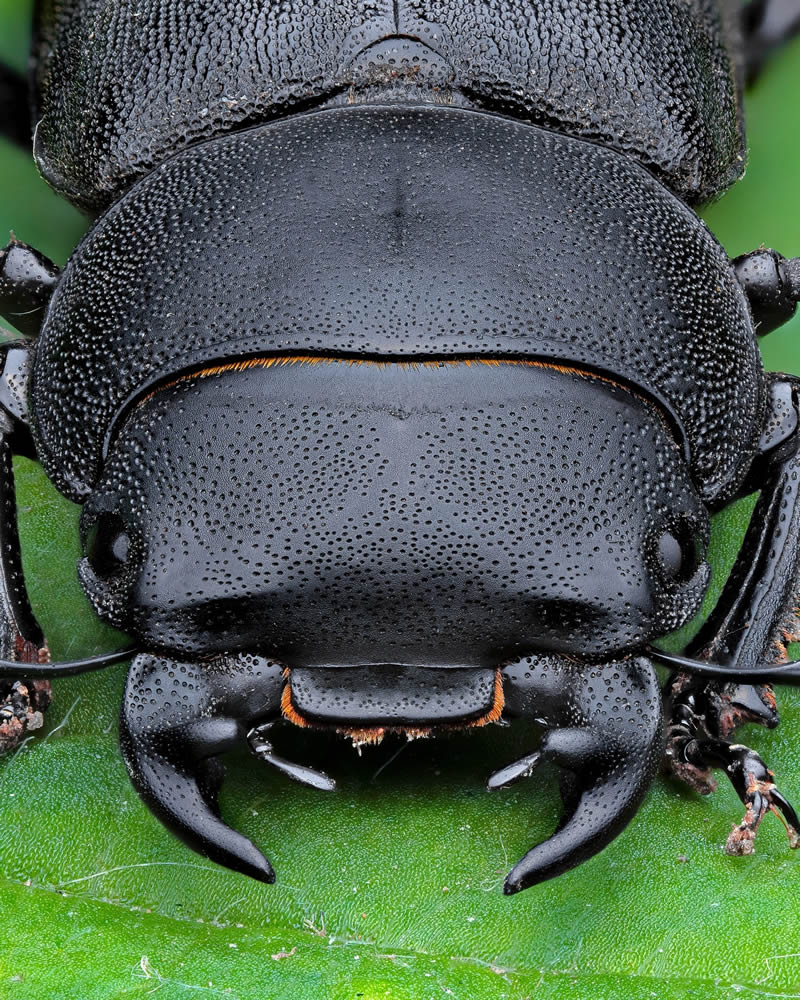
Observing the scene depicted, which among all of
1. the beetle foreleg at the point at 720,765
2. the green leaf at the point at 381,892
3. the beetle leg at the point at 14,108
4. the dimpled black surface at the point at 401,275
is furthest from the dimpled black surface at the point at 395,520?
the beetle leg at the point at 14,108

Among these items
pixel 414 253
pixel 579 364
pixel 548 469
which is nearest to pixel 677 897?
pixel 548 469

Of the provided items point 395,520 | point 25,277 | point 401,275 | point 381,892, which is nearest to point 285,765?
point 381,892

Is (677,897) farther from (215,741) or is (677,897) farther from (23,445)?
(23,445)

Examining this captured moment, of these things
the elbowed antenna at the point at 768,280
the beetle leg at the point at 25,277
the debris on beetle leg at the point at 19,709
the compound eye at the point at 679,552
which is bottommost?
the debris on beetle leg at the point at 19,709

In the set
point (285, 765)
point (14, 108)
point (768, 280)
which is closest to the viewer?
point (285, 765)

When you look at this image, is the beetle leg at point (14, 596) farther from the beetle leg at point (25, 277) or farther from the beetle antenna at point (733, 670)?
the beetle antenna at point (733, 670)

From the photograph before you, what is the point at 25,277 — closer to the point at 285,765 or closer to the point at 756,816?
the point at 285,765
